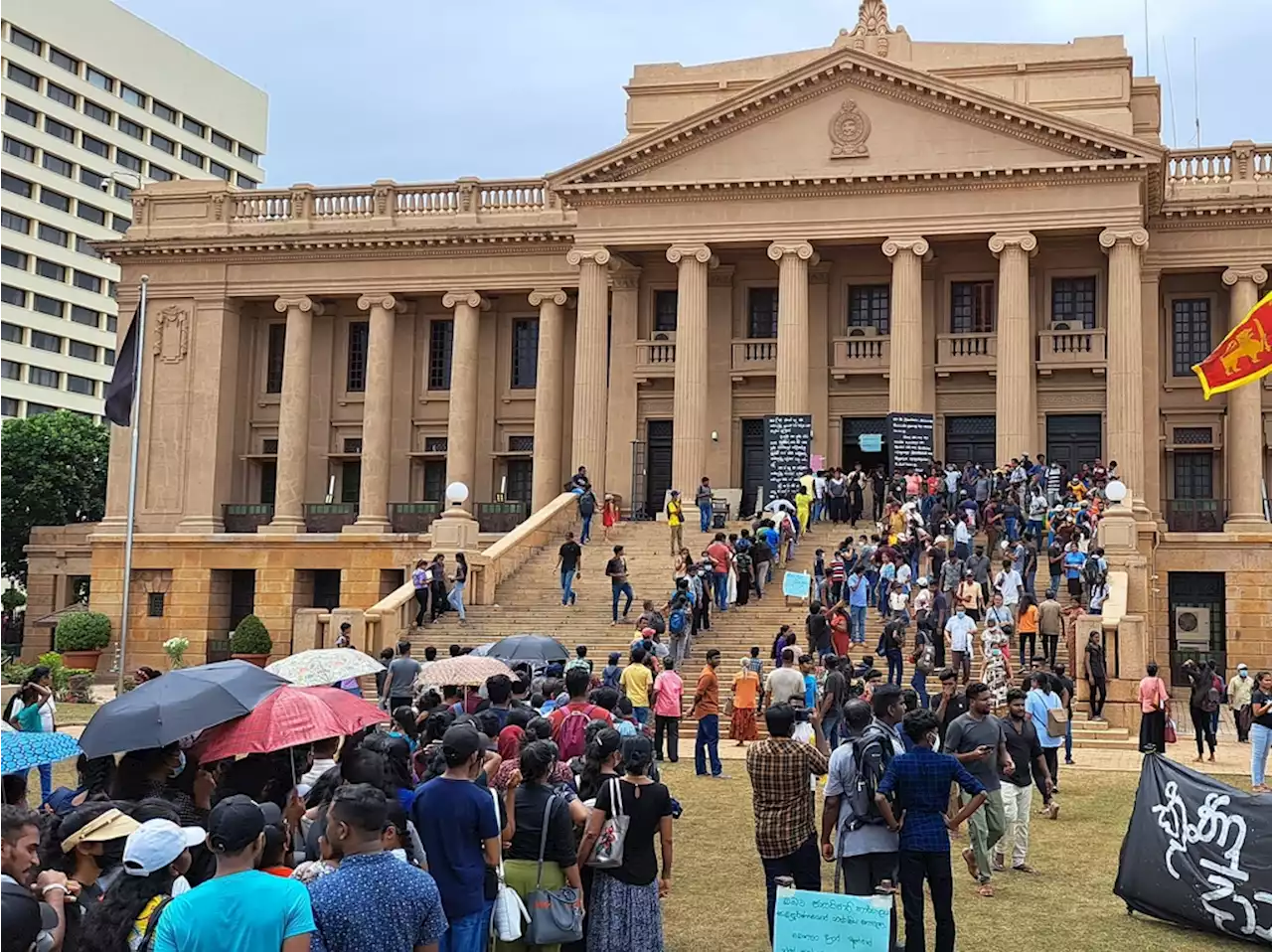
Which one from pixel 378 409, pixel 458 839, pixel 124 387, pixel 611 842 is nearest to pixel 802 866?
pixel 611 842

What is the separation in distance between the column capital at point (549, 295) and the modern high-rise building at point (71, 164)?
4025 centimetres

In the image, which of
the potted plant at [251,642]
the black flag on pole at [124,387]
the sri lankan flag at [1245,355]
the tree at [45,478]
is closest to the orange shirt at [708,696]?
the sri lankan flag at [1245,355]

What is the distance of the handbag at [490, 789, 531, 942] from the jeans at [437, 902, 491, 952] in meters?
0.10

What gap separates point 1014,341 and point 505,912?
32271 millimetres

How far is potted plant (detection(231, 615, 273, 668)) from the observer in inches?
1588

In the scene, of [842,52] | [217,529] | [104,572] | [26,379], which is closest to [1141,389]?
[842,52]

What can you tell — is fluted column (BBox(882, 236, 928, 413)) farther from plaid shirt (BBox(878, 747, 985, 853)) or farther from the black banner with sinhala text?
plaid shirt (BBox(878, 747, 985, 853))

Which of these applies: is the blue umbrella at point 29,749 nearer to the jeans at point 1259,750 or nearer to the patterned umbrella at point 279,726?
the patterned umbrella at point 279,726

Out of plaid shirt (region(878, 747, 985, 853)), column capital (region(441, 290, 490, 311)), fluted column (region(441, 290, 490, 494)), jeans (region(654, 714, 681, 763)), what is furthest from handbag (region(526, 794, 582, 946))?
column capital (region(441, 290, 490, 311))

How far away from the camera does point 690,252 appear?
3994 cm

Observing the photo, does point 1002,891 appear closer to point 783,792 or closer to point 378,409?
point 783,792

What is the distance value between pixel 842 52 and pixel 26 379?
58970 mm

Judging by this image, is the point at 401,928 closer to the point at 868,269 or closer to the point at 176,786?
the point at 176,786

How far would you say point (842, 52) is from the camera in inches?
1510
